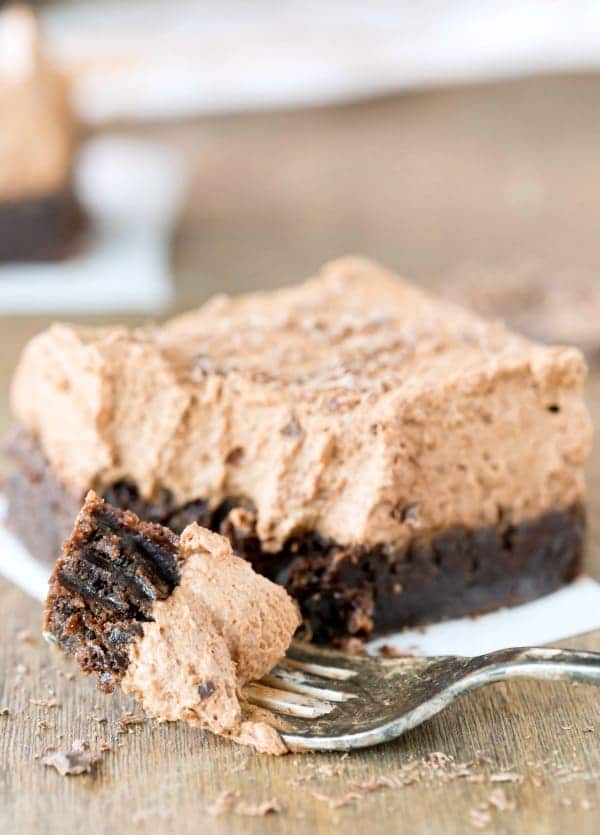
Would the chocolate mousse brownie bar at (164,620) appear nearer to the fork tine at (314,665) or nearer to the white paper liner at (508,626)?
the fork tine at (314,665)

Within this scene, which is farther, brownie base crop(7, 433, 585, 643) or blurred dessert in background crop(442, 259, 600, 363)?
blurred dessert in background crop(442, 259, 600, 363)

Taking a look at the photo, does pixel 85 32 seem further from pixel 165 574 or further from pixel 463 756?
pixel 463 756

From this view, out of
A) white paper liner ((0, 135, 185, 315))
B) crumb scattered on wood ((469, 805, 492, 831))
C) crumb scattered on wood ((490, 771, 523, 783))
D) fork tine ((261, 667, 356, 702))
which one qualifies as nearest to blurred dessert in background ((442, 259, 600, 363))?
white paper liner ((0, 135, 185, 315))

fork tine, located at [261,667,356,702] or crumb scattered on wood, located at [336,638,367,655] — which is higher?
fork tine, located at [261,667,356,702]

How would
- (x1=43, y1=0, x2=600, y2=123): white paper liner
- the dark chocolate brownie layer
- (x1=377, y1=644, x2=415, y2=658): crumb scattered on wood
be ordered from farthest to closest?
(x1=43, y1=0, x2=600, y2=123): white paper liner < (x1=377, y1=644, x2=415, y2=658): crumb scattered on wood < the dark chocolate brownie layer

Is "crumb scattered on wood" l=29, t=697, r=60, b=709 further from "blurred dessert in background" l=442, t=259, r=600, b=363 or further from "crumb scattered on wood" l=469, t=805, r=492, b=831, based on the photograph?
"blurred dessert in background" l=442, t=259, r=600, b=363

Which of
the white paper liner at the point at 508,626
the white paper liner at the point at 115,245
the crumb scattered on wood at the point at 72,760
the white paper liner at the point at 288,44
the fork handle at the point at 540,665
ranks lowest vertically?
the white paper liner at the point at 115,245

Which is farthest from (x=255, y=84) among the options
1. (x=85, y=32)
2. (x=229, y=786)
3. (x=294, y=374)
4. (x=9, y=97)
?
(x=229, y=786)

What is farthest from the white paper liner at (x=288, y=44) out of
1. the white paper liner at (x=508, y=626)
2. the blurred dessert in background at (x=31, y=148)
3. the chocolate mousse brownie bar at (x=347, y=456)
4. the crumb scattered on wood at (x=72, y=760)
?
the crumb scattered on wood at (x=72, y=760)
